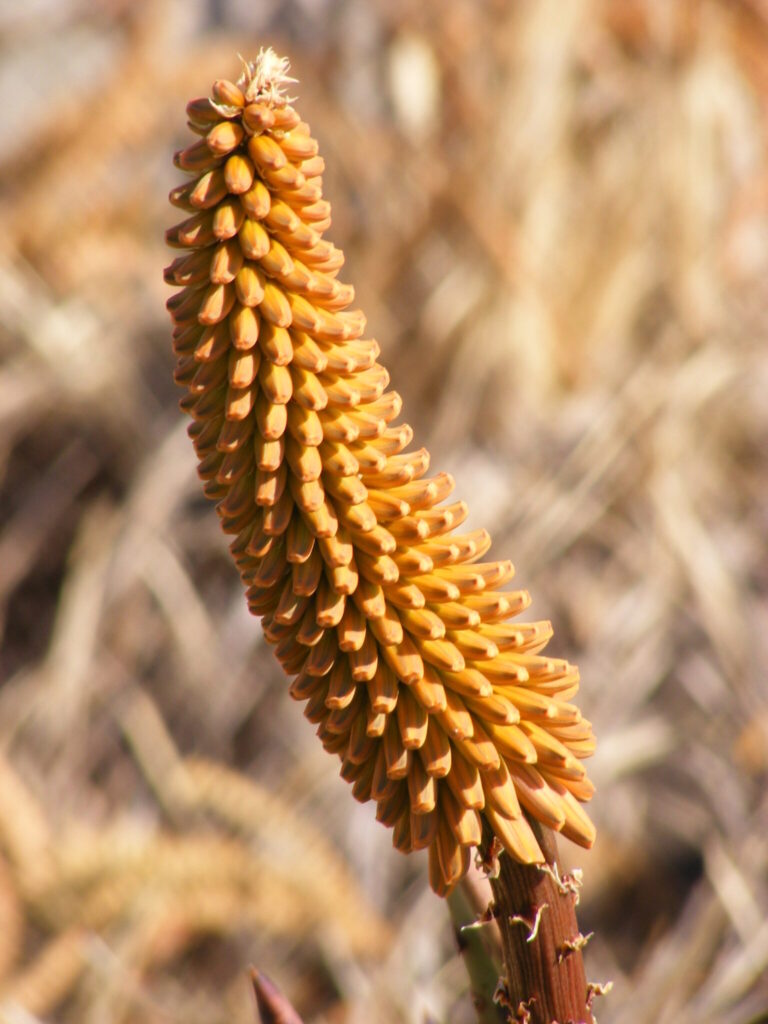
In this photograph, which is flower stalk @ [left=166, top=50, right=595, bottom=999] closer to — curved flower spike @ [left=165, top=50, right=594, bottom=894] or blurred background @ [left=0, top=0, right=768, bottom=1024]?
curved flower spike @ [left=165, top=50, right=594, bottom=894]

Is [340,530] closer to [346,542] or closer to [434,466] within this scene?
[346,542]

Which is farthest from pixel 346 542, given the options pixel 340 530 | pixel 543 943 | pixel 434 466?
pixel 434 466

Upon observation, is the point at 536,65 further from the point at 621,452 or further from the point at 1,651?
the point at 1,651

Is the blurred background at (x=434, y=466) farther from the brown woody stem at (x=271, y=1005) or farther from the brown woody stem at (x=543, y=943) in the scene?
the brown woody stem at (x=543, y=943)

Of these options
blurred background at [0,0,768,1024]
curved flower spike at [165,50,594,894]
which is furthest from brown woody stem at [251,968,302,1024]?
blurred background at [0,0,768,1024]

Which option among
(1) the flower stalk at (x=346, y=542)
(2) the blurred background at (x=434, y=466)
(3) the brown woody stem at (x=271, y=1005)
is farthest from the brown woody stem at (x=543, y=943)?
(2) the blurred background at (x=434, y=466)

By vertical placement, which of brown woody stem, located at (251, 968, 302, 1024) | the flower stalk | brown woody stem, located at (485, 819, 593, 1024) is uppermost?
the flower stalk
